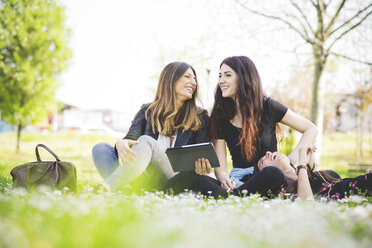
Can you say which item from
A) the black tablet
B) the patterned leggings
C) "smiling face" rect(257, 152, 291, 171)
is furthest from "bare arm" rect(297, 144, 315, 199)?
the patterned leggings

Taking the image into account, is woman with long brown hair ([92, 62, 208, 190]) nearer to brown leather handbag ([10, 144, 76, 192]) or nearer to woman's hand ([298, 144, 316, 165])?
brown leather handbag ([10, 144, 76, 192])

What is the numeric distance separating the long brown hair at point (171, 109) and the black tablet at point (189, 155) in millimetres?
760

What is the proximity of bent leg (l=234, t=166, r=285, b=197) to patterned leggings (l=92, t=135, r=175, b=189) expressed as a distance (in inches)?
40.2

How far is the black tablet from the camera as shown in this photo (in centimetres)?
363

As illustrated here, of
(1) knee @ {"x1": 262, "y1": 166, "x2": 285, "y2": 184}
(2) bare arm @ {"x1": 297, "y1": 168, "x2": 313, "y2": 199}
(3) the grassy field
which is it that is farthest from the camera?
(2) bare arm @ {"x1": 297, "y1": 168, "x2": 313, "y2": 199}

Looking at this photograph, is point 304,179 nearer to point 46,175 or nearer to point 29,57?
point 46,175

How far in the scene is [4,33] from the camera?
1354 centimetres

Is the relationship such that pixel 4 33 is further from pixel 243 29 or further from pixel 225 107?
pixel 225 107

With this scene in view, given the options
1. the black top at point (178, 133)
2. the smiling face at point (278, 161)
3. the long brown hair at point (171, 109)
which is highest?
the long brown hair at point (171, 109)

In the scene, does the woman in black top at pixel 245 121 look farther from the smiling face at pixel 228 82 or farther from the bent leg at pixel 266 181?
the bent leg at pixel 266 181

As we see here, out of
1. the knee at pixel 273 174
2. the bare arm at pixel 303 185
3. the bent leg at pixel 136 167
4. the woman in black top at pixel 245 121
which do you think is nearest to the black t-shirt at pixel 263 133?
the woman in black top at pixel 245 121

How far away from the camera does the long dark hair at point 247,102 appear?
14.4 ft

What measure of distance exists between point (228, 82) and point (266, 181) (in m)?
1.52

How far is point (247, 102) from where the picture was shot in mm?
4453
